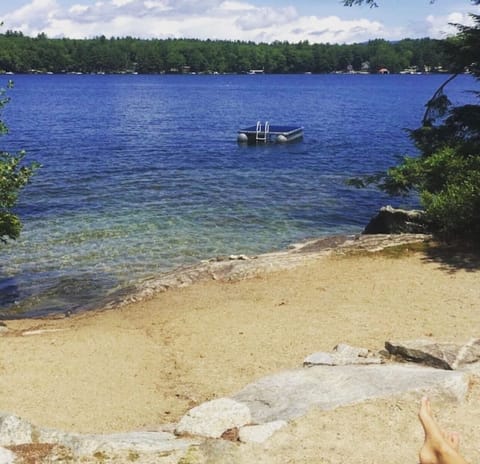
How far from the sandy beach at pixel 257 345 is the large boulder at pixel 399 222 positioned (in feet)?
8.97

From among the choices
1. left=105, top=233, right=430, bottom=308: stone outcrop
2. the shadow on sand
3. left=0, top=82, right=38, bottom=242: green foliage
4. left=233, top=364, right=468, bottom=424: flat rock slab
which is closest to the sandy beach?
the shadow on sand

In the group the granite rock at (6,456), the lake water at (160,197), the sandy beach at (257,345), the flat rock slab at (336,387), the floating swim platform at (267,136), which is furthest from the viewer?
the floating swim platform at (267,136)

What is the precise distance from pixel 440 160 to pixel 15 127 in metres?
54.0

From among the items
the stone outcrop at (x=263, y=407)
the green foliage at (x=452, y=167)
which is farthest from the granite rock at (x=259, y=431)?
the green foliage at (x=452, y=167)

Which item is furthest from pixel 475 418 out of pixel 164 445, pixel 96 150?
pixel 96 150

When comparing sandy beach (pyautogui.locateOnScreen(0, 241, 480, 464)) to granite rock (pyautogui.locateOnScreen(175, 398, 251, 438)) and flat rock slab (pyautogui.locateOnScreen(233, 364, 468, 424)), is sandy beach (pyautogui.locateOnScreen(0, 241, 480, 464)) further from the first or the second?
granite rock (pyautogui.locateOnScreen(175, 398, 251, 438))

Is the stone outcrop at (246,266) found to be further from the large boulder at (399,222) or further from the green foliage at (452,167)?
the green foliage at (452,167)

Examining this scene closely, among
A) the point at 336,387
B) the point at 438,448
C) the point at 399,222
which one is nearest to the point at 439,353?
the point at 336,387

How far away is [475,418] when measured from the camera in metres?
8.27

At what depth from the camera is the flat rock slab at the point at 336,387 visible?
8.59 metres

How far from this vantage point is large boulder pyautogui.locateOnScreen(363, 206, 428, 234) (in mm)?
20297

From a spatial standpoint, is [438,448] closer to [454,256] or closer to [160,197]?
[454,256]

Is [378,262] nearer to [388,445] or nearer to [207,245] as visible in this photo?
[207,245]

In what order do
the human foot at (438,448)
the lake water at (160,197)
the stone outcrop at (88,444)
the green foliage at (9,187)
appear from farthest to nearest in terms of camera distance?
the lake water at (160,197), the green foliage at (9,187), the stone outcrop at (88,444), the human foot at (438,448)
